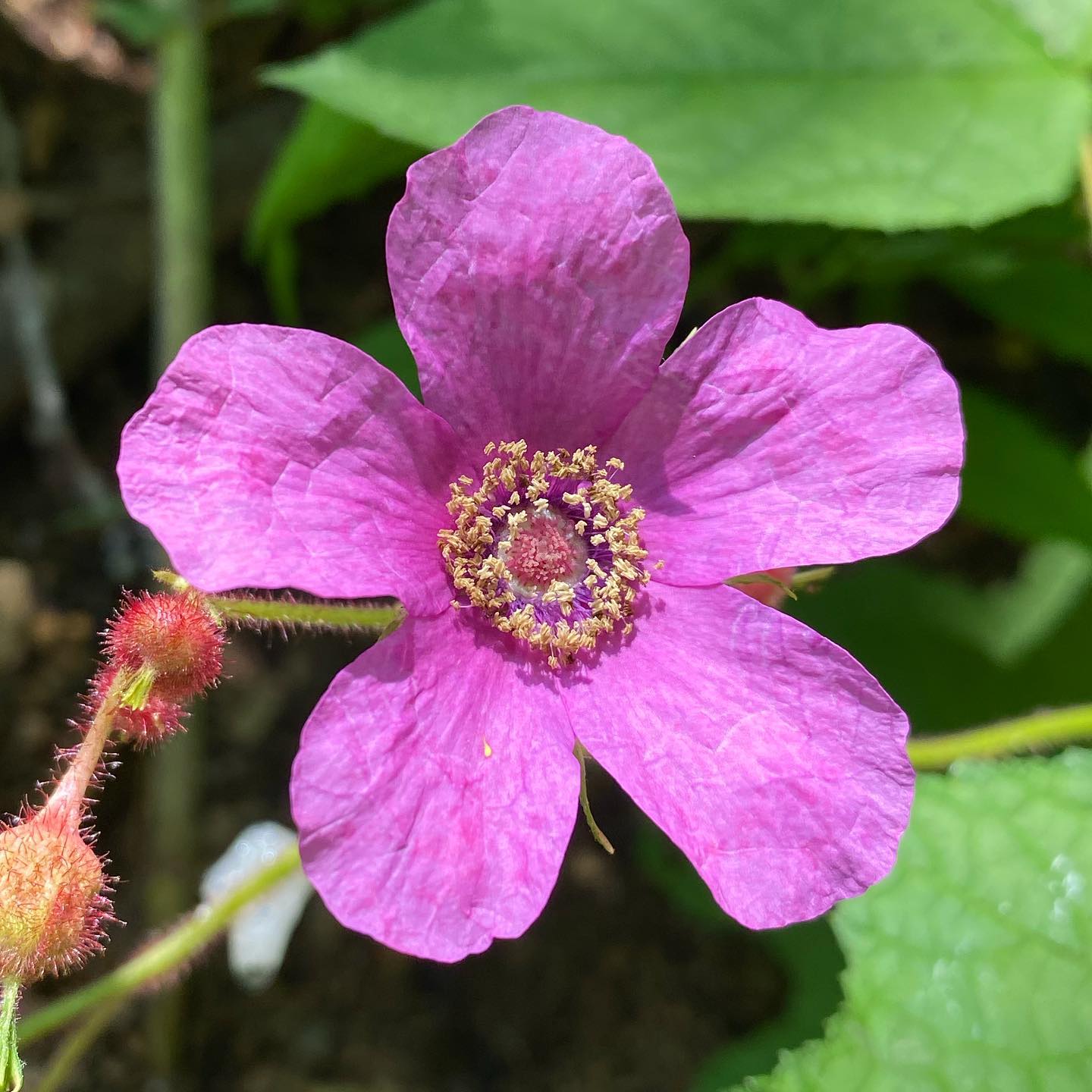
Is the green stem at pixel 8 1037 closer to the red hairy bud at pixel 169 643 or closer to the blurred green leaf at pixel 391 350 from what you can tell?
the red hairy bud at pixel 169 643

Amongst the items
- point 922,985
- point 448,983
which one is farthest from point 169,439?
point 448,983

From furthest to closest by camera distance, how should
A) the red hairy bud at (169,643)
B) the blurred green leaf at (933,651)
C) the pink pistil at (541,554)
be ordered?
Answer: the blurred green leaf at (933,651), the pink pistil at (541,554), the red hairy bud at (169,643)

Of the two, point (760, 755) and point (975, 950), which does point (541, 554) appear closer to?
point (760, 755)

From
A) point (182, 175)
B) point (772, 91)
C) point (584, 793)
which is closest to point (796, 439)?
point (584, 793)

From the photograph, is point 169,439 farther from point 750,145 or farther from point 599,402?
point 750,145

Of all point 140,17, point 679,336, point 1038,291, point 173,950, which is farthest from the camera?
point 679,336

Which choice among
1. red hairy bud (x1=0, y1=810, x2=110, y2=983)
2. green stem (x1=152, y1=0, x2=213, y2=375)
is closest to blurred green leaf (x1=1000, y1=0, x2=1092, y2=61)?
green stem (x1=152, y1=0, x2=213, y2=375)

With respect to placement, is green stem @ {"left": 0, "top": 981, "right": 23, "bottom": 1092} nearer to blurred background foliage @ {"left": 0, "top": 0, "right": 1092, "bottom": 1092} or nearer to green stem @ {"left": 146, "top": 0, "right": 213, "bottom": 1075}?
blurred background foliage @ {"left": 0, "top": 0, "right": 1092, "bottom": 1092}

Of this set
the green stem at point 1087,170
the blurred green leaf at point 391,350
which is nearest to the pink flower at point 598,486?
the blurred green leaf at point 391,350
